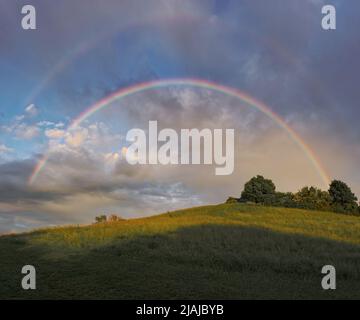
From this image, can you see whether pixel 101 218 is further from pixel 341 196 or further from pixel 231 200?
pixel 341 196

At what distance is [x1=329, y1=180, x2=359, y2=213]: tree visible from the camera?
75.8 m

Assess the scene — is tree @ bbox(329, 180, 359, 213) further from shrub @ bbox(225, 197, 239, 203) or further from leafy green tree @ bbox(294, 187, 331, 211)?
shrub @ bbox(225, 197, 239, 203)

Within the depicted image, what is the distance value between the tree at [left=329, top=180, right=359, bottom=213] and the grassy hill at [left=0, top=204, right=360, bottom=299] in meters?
42.8

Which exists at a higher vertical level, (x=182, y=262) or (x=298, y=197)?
(x=298, y=197)

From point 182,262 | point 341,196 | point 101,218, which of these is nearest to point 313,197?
point 341,196

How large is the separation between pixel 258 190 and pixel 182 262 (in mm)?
59016

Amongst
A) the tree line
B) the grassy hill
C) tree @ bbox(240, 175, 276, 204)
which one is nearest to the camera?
the grassy hill

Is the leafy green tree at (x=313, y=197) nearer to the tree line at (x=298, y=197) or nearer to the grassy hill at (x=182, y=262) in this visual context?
the tree line at (x=298, y=197)

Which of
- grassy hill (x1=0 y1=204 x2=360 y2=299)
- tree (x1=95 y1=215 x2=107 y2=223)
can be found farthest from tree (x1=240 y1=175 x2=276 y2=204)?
grassy hill (x1=0 y1=204 x2=360 y2=299)

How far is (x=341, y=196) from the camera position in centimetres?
7838

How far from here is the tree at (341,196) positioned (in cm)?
7579
